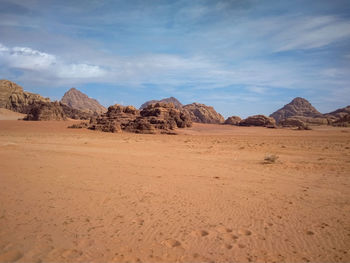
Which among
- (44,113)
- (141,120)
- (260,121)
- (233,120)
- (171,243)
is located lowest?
(171,243)

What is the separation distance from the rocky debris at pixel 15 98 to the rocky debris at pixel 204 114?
39.7 metres

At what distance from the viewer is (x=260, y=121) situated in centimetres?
4325

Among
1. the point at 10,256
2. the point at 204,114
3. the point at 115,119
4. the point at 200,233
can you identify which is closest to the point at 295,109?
the point at 204,114

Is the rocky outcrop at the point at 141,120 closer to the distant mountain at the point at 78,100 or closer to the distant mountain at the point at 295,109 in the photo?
the distant mountain at the point at 295,109

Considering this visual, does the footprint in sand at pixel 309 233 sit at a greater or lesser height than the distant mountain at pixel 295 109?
lesser

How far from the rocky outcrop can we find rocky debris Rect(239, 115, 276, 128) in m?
15.9

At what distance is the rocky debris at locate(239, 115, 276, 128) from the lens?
42.1 m

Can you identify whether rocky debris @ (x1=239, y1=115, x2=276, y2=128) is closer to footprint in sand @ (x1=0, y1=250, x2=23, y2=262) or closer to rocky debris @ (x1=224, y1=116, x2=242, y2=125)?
rocky debris @ (x1=224, y1=116, x2=242, y2=125)

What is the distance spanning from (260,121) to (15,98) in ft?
208

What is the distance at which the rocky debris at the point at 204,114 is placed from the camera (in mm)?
62719

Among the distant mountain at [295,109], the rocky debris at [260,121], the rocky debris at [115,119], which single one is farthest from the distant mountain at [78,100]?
the rocky debris at [115,119]

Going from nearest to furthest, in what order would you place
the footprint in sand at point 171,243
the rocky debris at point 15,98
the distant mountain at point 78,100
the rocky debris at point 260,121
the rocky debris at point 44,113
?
the footprint in sand at point 171,243 < the rocky debris at point 44,113 < the rocky debris at point 260,121 < the rocky debris at point 15,98 < the distant mountain at point 78,100

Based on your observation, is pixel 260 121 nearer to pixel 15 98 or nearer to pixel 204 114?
pixel 204 114

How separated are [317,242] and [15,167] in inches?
337
